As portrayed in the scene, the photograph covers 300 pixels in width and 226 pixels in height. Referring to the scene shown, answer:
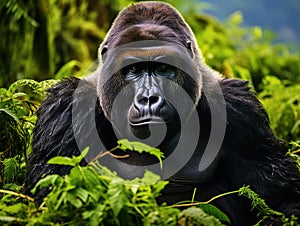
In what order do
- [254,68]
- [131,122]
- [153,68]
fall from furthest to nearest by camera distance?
[254,68] → [153,68] → [131,122]

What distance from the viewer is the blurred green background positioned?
5589 mm

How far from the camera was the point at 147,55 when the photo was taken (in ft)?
10.3

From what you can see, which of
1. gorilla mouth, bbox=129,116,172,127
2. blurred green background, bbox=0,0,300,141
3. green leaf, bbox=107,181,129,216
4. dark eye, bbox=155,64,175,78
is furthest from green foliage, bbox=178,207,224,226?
blurred green background, bbox=0,0,300,141

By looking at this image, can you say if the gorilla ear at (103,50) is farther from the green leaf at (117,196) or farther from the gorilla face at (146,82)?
the green leaf at (117,196)

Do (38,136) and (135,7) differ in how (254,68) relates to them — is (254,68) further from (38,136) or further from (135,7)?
(38,136)

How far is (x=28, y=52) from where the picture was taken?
6402mm

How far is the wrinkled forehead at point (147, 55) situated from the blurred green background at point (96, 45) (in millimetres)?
1579

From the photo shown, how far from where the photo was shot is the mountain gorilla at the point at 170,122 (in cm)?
315

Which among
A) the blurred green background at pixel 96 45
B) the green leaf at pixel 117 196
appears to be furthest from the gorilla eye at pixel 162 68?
the blurred green background at pixel 96 45

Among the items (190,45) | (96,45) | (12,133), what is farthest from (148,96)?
(96,45)

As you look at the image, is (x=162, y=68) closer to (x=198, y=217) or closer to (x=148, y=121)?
(x=148, y=121)

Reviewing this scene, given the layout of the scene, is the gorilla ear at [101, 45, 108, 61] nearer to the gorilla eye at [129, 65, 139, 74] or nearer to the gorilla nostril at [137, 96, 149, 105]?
the gorilla eye at [129, 65, 139, 74]

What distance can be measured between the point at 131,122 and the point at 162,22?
79 centimetres

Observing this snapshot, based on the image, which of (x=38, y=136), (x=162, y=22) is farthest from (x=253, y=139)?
(x=38, y=136)
